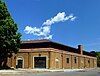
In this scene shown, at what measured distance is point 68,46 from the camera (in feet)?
247

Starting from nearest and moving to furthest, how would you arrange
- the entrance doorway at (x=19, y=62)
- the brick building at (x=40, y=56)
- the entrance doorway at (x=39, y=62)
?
the brick building at (x=40, y=56) → the entrance doorway at (x=39, y=62) → the entrance doorway at (x=19, y=62)

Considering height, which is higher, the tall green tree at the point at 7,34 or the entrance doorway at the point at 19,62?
the tall green tree at the point at 7,34

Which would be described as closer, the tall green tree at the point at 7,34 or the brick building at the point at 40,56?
the tall green tree at the point at 7,34

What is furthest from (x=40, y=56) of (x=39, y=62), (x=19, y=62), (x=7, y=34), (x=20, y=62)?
(x=7, y=34)

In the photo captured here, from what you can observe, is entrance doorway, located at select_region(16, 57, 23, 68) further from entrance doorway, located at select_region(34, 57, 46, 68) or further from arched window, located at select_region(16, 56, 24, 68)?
entrance doorway, located at select_region(34, 57, 46, 68)

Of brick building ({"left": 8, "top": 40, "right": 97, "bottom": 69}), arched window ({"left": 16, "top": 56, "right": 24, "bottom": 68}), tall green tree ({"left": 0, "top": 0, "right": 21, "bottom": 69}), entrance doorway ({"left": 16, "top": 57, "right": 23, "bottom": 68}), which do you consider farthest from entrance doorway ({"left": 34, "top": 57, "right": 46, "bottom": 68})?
tall green tree ({"left": 0, "top": 0, "right": 21, "bottom": 69})

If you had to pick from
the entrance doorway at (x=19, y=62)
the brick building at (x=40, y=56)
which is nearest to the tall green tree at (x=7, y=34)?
the brick building at (x=40, y=56)

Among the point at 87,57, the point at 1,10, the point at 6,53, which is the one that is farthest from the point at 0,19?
the point at 87,57

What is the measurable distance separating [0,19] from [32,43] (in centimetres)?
1639

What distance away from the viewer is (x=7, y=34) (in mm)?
51188

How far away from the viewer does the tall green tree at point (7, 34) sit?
165ft

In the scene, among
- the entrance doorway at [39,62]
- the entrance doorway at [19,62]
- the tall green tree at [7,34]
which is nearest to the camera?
the tall green tree at [7,34]

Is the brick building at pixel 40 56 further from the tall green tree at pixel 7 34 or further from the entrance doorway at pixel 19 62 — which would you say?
the tall green tree at pixel 7 34

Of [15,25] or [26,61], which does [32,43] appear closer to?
[26,61]
